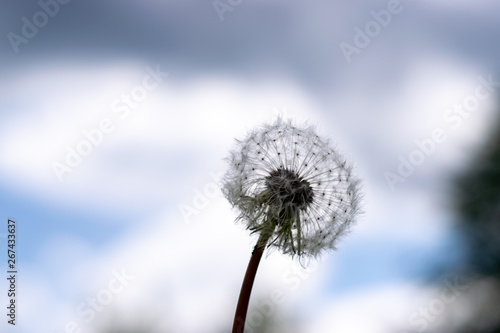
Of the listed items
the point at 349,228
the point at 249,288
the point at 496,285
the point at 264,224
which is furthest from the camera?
the point at 496,285

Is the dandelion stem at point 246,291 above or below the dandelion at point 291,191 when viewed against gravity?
below

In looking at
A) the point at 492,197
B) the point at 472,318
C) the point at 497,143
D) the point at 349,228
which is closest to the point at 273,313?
the point at 472,318

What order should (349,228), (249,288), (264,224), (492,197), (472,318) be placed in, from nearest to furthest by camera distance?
Result: 1. (249,288)
2. (264,224)
3. (349,228)
4. (472,318)
5. (492,197)

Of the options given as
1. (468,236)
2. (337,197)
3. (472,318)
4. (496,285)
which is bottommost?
(337,197)

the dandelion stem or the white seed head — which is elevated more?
the white seed head

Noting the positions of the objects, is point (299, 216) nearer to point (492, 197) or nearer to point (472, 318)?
point (472, 318)

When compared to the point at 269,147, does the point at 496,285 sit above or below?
above

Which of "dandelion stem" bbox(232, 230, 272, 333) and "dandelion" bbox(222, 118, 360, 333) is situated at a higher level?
"dandelion" bbox(222, 118, 360, 333)

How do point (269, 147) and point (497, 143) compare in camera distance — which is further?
point (497, 143)
